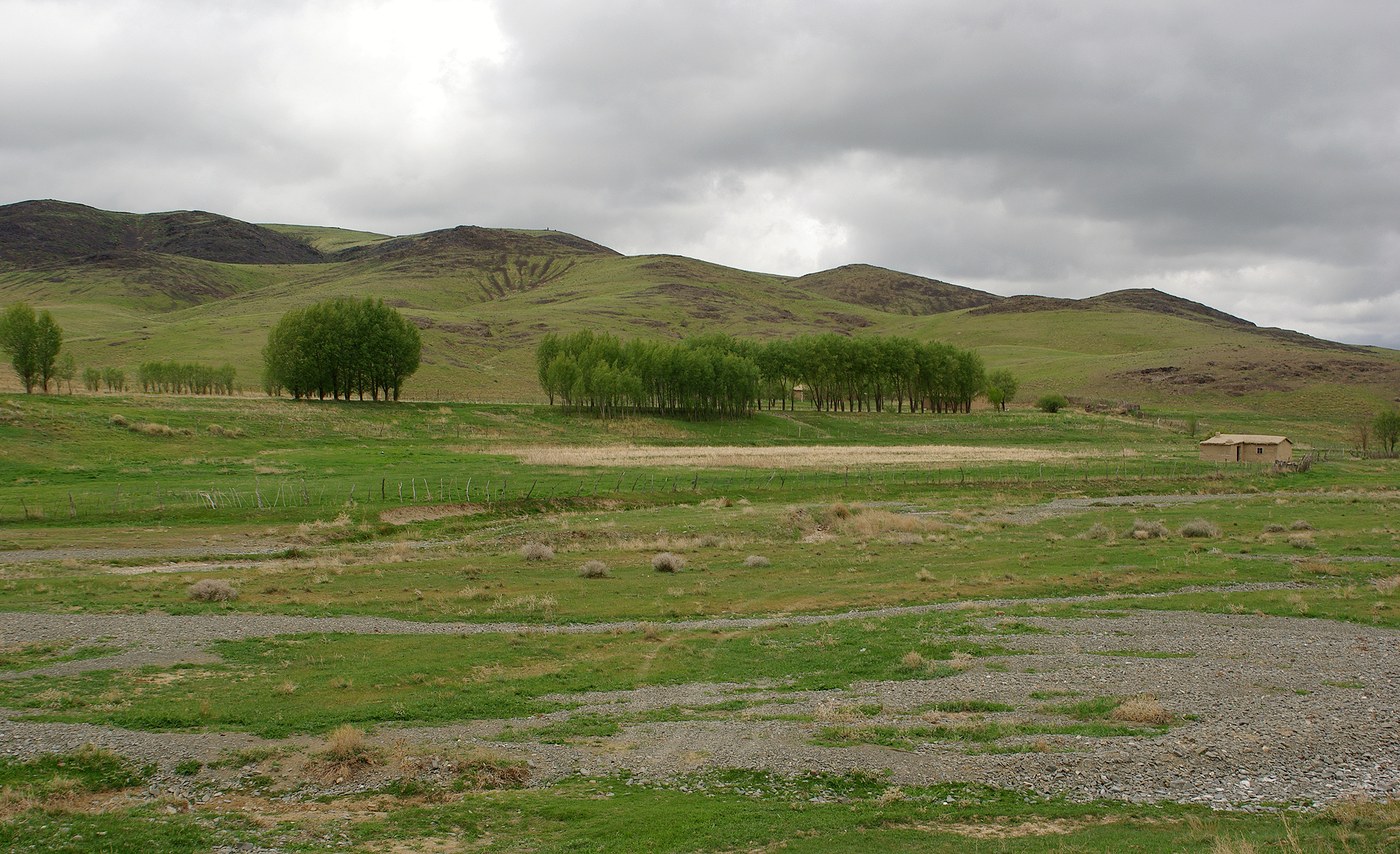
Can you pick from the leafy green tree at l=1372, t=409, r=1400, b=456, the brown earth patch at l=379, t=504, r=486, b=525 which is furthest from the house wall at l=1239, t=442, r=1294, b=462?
the brown earth patch at l=379, t=504, r=486, b=525

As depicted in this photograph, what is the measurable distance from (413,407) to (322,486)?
58.3m

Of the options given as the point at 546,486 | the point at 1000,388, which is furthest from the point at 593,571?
the point at 1000,388

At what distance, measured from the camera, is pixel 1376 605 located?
27.5m

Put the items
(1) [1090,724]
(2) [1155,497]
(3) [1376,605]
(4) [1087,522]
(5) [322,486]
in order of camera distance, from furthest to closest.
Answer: (2) [1155,497]
(5) [322,486]
(4) [1087,522]
(3) [1376,605]
(1) [1090,724]

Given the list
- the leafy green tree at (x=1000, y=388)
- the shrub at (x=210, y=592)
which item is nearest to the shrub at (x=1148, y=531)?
the shrub at (x=210, y=592)

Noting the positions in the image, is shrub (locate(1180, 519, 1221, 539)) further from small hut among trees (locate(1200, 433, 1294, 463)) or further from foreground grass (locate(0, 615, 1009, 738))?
small hut among trees (locate(1200, 433, 1294, 463))

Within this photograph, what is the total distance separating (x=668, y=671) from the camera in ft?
72.5

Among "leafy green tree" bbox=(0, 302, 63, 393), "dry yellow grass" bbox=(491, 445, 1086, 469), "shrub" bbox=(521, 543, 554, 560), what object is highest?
"leafy green tree" bbox=(0, 302, 63, 393)

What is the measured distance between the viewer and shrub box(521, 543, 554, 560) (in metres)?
39.6

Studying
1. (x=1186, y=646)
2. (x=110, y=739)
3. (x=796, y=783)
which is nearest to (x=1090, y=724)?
(x=796, y=783)

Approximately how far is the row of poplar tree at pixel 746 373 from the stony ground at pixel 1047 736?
102152 millimetres

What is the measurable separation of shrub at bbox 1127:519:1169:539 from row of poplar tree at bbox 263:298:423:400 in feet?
322

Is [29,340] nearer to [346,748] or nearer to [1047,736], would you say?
[346,748]

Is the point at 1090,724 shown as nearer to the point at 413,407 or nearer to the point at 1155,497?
the point at 1155,497
